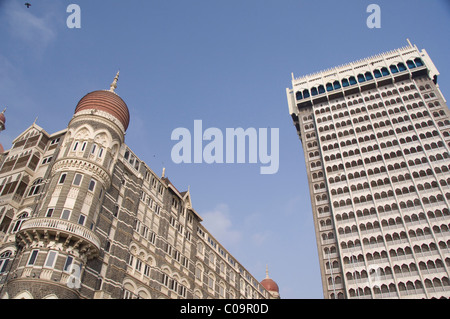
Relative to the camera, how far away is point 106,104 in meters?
45.0

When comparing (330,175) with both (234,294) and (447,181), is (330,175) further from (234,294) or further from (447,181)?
(234,294)

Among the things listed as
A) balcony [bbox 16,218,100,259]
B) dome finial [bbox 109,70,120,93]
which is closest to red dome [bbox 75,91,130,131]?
dome finial [bbox 109,70,120,93]

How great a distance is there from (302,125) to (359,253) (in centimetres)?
3521

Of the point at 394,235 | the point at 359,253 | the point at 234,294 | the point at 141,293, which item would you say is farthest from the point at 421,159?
the point at 141,293

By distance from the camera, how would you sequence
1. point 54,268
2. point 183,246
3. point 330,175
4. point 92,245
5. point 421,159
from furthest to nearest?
1. point 330,175
2. point 421,159
3. point 183,246
4. point 92,245
5. point 54,268

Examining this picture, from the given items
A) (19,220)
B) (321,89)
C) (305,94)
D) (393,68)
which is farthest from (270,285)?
(19,220)

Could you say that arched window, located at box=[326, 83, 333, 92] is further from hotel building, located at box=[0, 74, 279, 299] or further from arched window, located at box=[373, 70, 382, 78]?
hotel building, located at box=[0, 74, 279, 299]

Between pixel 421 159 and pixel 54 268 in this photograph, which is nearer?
pixel 54 268

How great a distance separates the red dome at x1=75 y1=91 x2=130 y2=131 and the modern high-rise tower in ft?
143

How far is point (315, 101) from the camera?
93125 millimetres

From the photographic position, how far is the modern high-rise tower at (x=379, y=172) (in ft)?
213

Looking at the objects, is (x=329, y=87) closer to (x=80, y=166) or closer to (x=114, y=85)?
(x=114, y=85)

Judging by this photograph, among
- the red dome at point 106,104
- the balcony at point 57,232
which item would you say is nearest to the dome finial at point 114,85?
the red dome at point 106,104

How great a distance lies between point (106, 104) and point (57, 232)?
57.5ft
